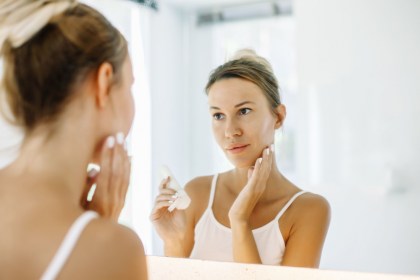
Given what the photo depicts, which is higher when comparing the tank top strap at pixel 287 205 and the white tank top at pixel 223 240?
the tank top strap at pixel 287 205

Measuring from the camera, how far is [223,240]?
827 millimetres

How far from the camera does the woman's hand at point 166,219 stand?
86 cm

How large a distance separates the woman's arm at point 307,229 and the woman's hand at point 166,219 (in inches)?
8.3

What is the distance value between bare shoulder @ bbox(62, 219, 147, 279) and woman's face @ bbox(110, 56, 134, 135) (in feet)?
0.53

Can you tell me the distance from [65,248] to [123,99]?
226 mm

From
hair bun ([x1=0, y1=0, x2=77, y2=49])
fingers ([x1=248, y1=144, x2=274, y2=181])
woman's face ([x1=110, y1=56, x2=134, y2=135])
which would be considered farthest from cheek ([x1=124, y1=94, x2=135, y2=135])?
fingers ([x1=248, y1=144, x2=274, y2=181])

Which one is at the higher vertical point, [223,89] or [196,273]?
[223,89]

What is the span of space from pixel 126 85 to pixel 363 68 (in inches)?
15.0

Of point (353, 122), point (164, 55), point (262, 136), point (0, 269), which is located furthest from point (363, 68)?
point (0, 269)

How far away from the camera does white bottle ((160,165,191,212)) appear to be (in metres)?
0.85

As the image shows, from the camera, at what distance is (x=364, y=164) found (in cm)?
74

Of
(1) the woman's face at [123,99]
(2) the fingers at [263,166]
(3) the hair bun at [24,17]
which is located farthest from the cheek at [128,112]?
(2) the fingers at [263,166]

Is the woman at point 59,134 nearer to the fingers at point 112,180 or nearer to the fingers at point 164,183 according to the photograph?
the fingers at point 112,180

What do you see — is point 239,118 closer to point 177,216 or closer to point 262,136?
point 262,136
